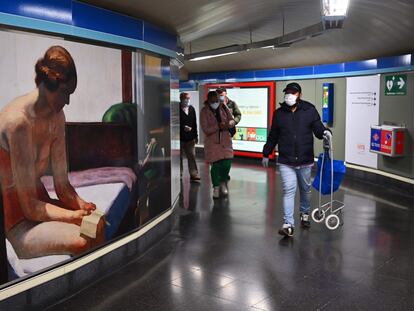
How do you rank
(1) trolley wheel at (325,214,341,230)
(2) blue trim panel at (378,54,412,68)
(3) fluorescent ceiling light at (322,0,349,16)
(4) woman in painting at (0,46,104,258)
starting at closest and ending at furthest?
(4) woman in painting at (0,46,104,258) → (3) fluorescent ceiling light at (322,0,349,16) → (1) trolley wheel at (325,214,341,230) → (2) blue trim panel at (378,54,412,68)

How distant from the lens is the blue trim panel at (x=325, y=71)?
8.48 meters

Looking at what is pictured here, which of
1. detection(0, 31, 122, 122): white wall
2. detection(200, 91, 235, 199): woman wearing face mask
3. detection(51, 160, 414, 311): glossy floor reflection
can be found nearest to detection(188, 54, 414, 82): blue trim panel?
detection(51, 160, 414, 311): glossy floor reflection

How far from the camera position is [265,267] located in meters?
4.66

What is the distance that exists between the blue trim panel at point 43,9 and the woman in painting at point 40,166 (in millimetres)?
231

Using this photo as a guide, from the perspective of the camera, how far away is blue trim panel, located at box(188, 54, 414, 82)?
8484mm

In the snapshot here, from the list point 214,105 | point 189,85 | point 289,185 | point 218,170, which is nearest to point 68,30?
point 289,185

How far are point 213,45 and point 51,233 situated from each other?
7.36 m

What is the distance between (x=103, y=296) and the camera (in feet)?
13.2

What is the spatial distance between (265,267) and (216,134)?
134 inches

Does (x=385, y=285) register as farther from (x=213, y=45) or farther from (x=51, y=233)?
(x=213, y=45)

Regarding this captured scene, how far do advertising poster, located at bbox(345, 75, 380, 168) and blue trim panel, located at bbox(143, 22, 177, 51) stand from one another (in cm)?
449

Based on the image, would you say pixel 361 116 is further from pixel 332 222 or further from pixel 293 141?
pixel 293 141

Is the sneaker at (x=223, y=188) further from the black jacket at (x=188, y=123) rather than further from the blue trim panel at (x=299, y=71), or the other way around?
the blue trim panel at (x=299, y=71)

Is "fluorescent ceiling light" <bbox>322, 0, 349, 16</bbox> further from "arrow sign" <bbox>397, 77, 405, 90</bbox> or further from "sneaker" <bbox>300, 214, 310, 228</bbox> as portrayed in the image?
"arrow sign" <bbox>397, 77, 405, 90</bbox>
